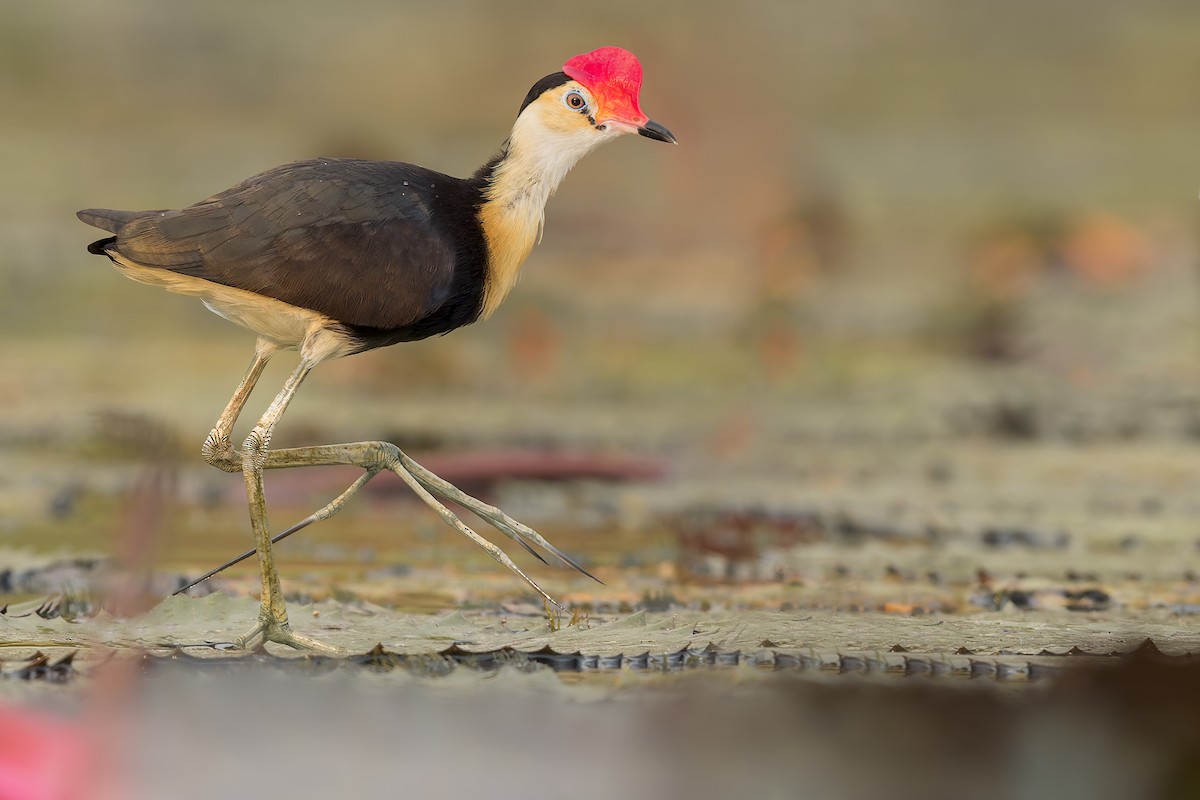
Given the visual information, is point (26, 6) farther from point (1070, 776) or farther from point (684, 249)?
point (1070, 776)

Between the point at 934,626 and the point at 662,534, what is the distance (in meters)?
1.95

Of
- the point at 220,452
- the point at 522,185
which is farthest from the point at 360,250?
the point at 220,452

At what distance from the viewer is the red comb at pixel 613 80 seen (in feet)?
15.3

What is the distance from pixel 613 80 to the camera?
4676 millimetres

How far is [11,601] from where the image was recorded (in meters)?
4.78

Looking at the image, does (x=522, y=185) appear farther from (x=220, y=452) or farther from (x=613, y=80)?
A: (x=220, y=452)

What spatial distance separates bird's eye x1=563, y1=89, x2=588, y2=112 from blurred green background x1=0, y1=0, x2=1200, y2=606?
5.79ft

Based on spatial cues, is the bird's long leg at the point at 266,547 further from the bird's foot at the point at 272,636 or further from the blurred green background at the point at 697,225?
the blurred green background at the point at 697,225

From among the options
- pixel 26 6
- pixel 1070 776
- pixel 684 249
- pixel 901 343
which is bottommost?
pixel 1070 776

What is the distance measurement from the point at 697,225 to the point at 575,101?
7.68 meters

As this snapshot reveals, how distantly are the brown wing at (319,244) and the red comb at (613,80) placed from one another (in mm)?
545

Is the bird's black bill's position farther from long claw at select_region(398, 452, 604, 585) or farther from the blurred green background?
the blurred green background

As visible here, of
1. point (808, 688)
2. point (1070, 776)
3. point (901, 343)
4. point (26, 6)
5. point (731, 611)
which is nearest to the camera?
point (1070, 776)

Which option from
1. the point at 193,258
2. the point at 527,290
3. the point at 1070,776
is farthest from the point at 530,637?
the point at 527,290
